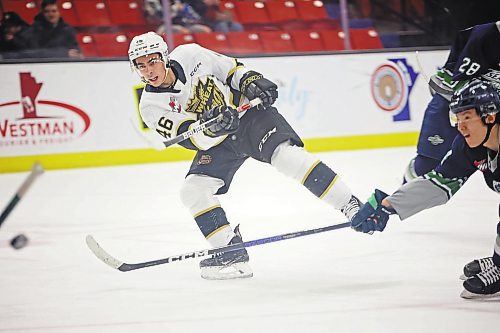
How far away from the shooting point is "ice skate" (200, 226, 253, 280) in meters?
3.10

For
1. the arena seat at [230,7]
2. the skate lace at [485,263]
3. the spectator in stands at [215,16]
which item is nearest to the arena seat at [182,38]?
the spectator in stands at [215,16]

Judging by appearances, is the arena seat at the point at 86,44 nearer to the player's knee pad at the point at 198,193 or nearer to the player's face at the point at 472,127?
the player's knee pad at the point at 198,193

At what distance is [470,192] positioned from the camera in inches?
187

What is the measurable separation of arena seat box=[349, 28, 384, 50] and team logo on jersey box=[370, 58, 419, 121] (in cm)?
34

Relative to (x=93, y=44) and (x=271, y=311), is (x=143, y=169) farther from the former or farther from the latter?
(x=271, y=311)

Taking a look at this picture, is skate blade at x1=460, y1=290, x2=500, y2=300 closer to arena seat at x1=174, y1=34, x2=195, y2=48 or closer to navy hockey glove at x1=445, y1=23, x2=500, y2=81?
navy hockey glove at x1=445, y1=23, x2=500, y2=81

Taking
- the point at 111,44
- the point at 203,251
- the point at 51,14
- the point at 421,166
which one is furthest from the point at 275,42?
the point at 203,251

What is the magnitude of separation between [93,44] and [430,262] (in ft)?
14.0

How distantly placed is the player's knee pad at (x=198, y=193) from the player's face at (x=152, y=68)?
0.39 m

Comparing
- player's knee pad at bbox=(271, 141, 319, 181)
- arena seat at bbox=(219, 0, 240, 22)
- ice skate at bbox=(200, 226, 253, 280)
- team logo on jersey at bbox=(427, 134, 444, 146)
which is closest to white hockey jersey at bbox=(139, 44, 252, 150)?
player's knee pad at bbox=(271, 141, 319, 181)

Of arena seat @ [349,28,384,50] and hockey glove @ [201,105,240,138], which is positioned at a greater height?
hockey glove @ [201,105,240,138]

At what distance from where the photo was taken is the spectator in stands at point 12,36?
20.8 feet

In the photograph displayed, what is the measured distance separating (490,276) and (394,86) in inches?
179

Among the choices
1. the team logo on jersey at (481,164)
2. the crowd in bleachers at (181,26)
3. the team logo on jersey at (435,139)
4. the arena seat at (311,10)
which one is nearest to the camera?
the team logo on jersey at (481,164)
